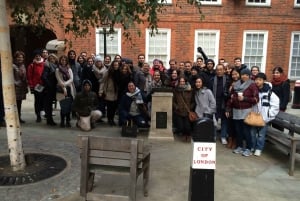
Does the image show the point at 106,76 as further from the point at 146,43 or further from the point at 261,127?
the point at 146,43

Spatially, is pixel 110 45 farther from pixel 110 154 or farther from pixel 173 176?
pixel 110 154

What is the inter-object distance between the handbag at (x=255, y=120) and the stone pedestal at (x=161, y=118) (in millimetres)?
1859

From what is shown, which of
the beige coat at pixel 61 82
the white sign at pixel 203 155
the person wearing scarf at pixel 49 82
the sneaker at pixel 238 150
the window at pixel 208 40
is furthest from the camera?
the window at pixel 208 40

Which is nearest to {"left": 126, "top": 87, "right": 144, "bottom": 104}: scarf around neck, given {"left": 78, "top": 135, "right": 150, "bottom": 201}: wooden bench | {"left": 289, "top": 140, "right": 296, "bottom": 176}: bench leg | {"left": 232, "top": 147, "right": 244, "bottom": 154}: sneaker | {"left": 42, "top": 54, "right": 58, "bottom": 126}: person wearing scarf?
{"left": 42, "top": 54, "right": 58, "bottom": 126}: person wearing scarf

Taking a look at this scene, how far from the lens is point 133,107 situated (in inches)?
329

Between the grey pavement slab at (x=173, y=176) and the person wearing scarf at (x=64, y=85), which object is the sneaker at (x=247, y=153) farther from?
the person wearing scarf at (x=64, y=85)

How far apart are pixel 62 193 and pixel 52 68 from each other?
4.58 metres

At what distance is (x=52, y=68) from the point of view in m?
8.84

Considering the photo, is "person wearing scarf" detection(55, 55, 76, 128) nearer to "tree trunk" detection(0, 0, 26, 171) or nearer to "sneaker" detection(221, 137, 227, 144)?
"tree trunk" detection(0, 0, 26, 171)

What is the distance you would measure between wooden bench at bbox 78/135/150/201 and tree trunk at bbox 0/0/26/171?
1.59 meters

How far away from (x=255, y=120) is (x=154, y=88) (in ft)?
7.91

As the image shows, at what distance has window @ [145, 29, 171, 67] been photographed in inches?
633

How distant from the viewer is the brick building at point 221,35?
1595cm

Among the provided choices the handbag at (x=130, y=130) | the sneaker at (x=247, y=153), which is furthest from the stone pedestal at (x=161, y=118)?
the sneaker at (x=247, y=153)
